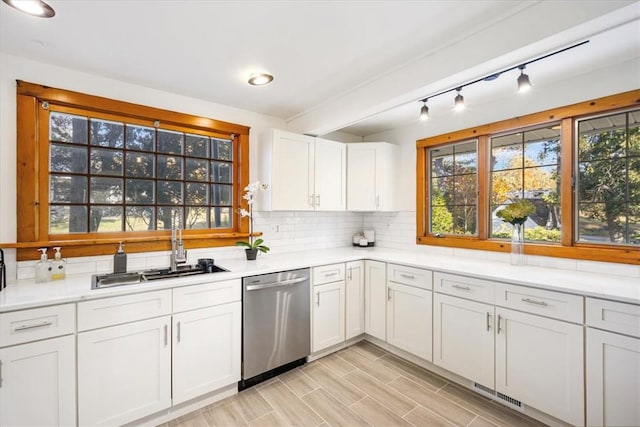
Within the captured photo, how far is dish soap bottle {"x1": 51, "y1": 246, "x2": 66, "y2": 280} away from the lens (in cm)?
202

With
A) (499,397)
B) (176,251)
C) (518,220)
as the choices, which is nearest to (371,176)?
(518,220)

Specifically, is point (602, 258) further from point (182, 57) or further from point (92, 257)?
point (92, 257)

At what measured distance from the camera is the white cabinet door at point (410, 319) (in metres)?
2.56

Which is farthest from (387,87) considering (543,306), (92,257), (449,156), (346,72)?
(92,257)

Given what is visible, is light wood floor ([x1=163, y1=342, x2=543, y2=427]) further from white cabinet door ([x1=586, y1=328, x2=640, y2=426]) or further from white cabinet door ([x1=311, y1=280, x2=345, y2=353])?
white cabinet door ([x1=586, y1=328, x2=640, y2=426])

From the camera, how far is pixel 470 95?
2.63 metres

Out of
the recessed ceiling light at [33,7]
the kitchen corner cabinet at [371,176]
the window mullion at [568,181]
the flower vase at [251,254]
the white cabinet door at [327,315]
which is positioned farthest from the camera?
the kitchen corner cabinet at [371,176]

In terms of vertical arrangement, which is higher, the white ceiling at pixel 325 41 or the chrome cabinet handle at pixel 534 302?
the white ceiling at pixel 325 41

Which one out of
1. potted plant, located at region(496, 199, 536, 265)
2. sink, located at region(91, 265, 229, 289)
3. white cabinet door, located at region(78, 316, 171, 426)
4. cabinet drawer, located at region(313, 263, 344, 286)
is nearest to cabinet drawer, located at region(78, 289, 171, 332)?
white cabinet door, located at region(78, 316, 171, 426)

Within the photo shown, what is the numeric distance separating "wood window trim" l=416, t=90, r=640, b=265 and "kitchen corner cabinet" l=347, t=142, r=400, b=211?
12.2 inches

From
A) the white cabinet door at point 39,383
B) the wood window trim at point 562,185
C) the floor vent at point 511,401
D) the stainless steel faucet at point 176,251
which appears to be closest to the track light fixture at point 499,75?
the wood window trim at point 562,185

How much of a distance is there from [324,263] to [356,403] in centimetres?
115

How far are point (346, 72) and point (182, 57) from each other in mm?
1210

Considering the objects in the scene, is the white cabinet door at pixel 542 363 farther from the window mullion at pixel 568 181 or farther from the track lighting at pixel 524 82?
the track lighting at pixel 524 82
